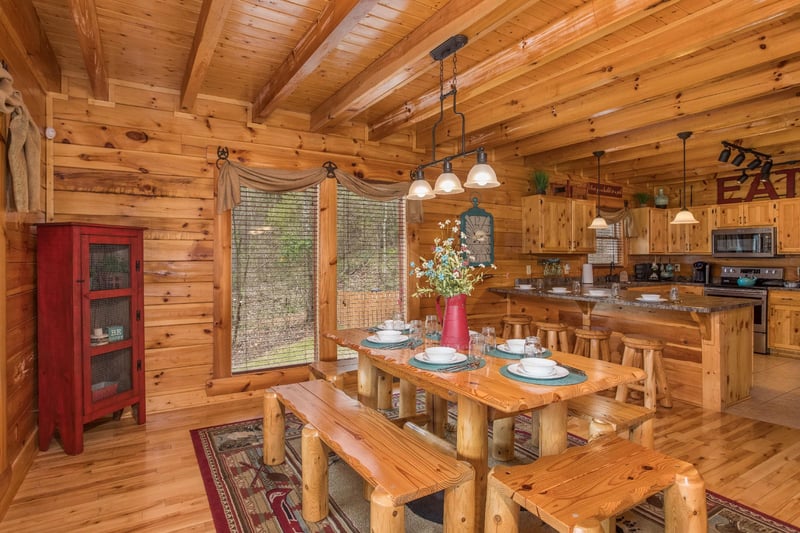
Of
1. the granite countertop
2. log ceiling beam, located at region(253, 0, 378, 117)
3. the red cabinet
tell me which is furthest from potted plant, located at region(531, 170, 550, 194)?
the red cabinet

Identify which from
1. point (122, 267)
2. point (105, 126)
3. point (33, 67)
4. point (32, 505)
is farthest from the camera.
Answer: point (105, 126)

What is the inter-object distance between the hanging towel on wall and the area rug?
1.85m

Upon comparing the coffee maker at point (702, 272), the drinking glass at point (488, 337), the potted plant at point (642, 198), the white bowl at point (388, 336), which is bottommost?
the white bowl at point (388, 336)

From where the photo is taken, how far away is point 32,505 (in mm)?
2383

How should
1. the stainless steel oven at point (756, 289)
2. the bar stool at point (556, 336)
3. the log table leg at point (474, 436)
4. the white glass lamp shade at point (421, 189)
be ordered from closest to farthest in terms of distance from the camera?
1. the log table leg at point (474, 436)
2. the white glass lamp shade at point (421, 189)
3. the bar stool at point (556, 336)
4. the stainless steel oven at point (756, 289)

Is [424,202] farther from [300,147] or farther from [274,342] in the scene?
[274,342]

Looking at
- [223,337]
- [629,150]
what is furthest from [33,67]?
[629,150]

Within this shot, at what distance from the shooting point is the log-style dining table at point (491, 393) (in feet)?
6.14

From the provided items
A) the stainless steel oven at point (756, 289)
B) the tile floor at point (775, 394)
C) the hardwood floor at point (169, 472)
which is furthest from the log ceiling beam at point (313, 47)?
the stainless steel oven at point (756, 289)

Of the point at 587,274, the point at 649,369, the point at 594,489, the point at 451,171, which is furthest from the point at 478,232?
the point at 594,489

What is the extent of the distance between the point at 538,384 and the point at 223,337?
2932mm

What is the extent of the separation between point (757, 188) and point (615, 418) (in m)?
5.99

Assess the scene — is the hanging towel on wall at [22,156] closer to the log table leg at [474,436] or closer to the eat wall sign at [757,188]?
the log table leg at [474,436]

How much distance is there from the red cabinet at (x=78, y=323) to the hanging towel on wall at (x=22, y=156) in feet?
1.47
